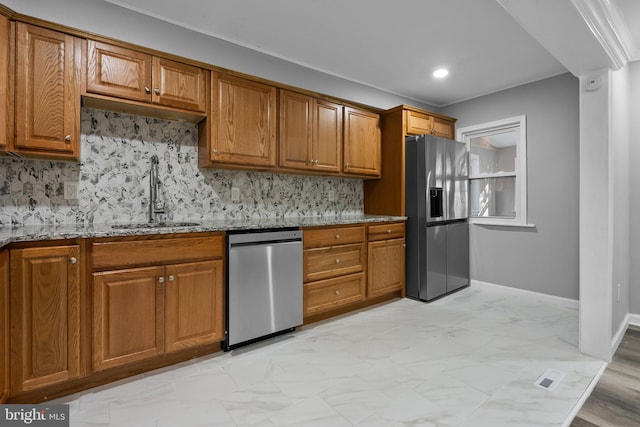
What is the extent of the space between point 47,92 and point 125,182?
73cm

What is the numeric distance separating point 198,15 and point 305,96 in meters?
1.12

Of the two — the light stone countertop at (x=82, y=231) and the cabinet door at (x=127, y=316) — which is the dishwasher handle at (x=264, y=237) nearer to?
the light stone countertop at (x=82, y=231)

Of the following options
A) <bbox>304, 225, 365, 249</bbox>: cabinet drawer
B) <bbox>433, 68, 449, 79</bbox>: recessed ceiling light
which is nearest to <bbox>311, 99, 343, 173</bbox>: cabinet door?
<bbox>304, 225, 365, 249</bbox>: cabinet drawer

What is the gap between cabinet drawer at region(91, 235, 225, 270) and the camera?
1.85 m

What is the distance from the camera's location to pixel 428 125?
393cm

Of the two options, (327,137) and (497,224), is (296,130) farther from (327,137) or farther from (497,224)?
(497,224)

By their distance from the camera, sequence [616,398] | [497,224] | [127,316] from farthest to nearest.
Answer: [497,224] < [127,316] < [616,398]

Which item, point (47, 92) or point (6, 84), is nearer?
point (6, 84)

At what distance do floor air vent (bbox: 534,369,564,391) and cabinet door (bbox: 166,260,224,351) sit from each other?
2090 millimetres

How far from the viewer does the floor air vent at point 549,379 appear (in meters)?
1.91

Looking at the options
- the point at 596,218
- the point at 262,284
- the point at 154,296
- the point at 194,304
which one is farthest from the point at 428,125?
the point at 154,296

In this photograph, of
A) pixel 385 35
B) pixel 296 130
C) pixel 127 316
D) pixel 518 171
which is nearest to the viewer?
pixel 127 316

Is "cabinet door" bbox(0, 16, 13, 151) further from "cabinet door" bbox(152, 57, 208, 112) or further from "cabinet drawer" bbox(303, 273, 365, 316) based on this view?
"cabinet drawer" bbox(303, 273, 365, 316)

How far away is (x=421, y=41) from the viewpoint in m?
2.76
